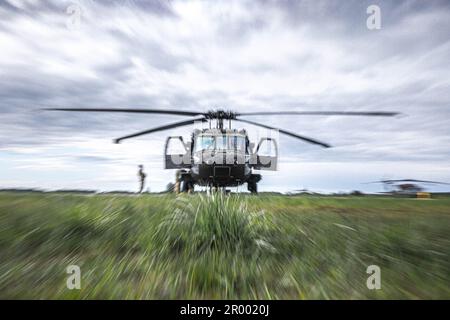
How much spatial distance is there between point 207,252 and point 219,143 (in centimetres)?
934

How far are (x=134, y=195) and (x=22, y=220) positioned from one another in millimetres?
1908

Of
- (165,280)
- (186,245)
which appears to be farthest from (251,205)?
(165,280)

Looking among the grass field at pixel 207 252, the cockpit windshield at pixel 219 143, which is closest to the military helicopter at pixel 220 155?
the cockpit windshield at pixel 219 143

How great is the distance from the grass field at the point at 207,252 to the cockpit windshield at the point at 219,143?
7.75m

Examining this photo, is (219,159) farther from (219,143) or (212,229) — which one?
(212,229)

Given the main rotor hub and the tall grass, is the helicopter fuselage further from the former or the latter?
the tall grass

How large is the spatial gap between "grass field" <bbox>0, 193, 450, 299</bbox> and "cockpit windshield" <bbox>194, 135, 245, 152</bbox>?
7.75 metres

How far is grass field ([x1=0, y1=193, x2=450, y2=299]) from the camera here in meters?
1.96

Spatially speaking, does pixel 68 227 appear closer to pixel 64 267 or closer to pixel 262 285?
pixel 64 267

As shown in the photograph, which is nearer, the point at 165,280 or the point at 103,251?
the point at 165,280

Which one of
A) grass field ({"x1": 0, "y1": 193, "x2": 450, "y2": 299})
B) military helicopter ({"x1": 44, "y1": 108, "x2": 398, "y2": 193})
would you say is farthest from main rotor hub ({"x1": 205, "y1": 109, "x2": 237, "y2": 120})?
grass field ({"x1": 0, "y1": 193, "x2": 450, "y2": 299})

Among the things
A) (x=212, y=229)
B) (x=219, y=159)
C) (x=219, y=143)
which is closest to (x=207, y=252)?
(x=212, y=229)

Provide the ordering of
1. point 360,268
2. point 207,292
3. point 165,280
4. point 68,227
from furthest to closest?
point 68,227
point 360,268
point 165,280
point 207,292
